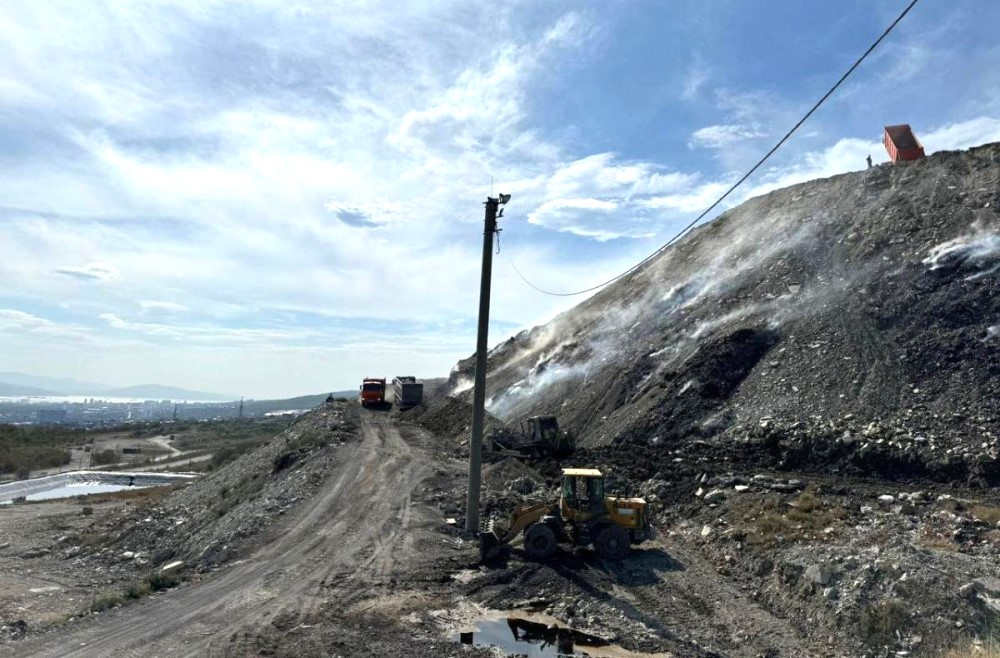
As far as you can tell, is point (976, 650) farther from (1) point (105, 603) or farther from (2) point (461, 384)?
(2) point (461, 384)

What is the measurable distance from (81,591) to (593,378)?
26.6 m

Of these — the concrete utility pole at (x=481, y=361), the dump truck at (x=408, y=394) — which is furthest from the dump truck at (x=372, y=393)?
the concrete utility pole at (x=481, y=361)

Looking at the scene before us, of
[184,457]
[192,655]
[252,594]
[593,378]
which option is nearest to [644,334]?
[593,378]

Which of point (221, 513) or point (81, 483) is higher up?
point (221, 513)

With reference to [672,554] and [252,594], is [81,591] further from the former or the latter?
[672,554]

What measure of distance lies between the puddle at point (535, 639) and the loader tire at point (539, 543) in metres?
2.59

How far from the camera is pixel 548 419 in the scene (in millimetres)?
28172

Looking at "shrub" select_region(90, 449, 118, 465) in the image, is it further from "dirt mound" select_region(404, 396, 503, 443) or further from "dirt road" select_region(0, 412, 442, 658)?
"dirt road" select_region(0, 412, 442, 658)

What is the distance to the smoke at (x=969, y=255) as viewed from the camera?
2783 cm

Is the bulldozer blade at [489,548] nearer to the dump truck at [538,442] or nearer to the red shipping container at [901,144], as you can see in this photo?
the dump truck at [538,442]

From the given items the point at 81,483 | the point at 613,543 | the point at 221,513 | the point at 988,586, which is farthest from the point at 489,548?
the point at 81,483

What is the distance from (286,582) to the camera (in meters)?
13.9

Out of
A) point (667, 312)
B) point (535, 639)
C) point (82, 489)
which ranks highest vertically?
point (667, 312)

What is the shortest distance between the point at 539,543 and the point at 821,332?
2062 cm
